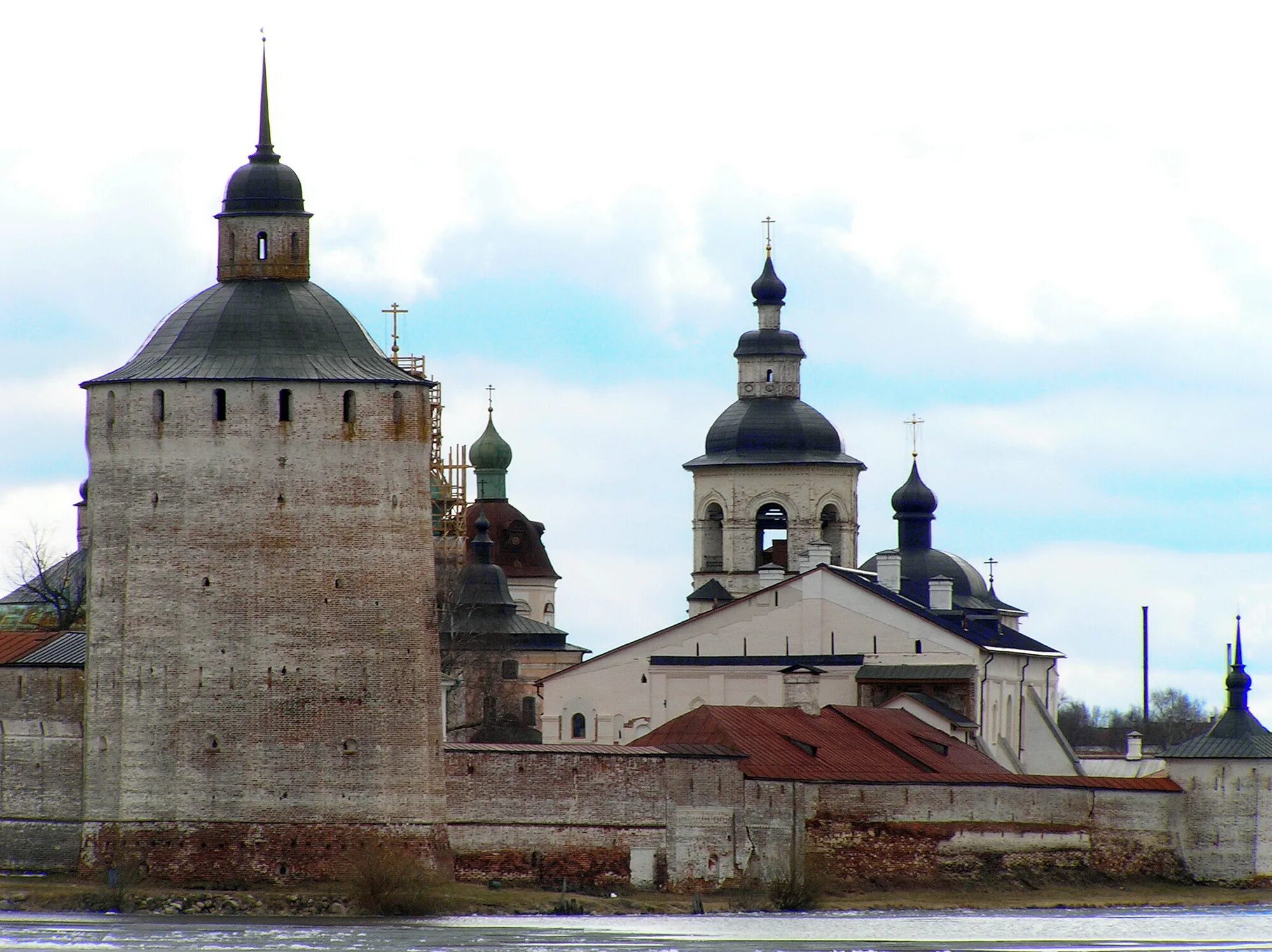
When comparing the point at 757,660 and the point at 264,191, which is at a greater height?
the point at 264,191

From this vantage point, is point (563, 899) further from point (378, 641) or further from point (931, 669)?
point (931, 669)

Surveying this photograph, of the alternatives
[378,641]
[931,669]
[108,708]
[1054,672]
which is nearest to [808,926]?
[378,641]

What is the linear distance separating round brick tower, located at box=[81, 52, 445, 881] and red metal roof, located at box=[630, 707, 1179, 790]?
6.79m

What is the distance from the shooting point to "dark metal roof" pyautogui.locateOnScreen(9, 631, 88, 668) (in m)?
60.7

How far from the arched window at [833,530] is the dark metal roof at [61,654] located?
32.6m

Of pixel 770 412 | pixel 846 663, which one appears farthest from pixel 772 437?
pixel 846 663

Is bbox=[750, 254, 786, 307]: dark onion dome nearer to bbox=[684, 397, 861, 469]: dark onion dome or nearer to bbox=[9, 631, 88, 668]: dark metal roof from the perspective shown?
A: bbox=[684, 397, 861, 469]: dark onion dome

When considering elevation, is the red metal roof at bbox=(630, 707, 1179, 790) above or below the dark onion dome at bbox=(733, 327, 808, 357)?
below

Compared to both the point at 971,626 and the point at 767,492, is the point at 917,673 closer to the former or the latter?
the point at 971,626

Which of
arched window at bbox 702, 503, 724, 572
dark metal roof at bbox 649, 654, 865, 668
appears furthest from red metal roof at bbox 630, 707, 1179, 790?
arched window at bbox 702, 503, 724, 572

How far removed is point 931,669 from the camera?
2970 inches

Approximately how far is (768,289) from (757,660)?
19.8m

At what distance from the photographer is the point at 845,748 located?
66.6m

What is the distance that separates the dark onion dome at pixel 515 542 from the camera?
105m
